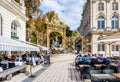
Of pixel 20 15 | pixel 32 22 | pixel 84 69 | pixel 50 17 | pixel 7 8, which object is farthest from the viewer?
pixel 50 17

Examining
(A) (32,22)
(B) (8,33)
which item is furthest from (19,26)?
(A) (32,22)

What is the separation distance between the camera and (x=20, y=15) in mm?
27047

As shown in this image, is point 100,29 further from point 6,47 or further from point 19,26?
point 6,47

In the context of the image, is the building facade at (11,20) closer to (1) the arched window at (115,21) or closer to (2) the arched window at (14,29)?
(2) the arched window at (14,29)

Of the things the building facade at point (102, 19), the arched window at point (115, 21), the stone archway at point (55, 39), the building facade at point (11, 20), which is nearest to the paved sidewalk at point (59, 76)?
the building facade at point (11, 20)

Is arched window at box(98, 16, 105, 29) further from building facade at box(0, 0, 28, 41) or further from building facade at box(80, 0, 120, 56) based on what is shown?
building facade at box(0, 0, 28, 41)

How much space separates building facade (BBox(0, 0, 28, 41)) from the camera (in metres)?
20.7

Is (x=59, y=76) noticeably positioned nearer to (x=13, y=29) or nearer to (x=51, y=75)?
(x=51, y=75)

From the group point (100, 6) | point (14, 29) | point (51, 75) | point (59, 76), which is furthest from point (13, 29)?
point (100, 6)

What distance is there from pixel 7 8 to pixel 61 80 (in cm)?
1042

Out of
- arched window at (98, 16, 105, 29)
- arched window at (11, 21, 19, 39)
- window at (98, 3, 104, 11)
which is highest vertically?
window at (98, 3, 104, 11)

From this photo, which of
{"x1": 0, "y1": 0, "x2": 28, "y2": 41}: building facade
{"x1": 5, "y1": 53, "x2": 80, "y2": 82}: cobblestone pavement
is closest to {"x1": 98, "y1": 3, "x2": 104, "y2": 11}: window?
{"x1": 0, "y1": 0, "x2": 28, "y2": 41}: building facade

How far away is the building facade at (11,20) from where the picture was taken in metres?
20.7

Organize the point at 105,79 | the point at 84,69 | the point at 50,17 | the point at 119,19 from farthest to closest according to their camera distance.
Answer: the point at 50,17 → the point at 119,19 → the point at 84,69 → the point at 105,79
